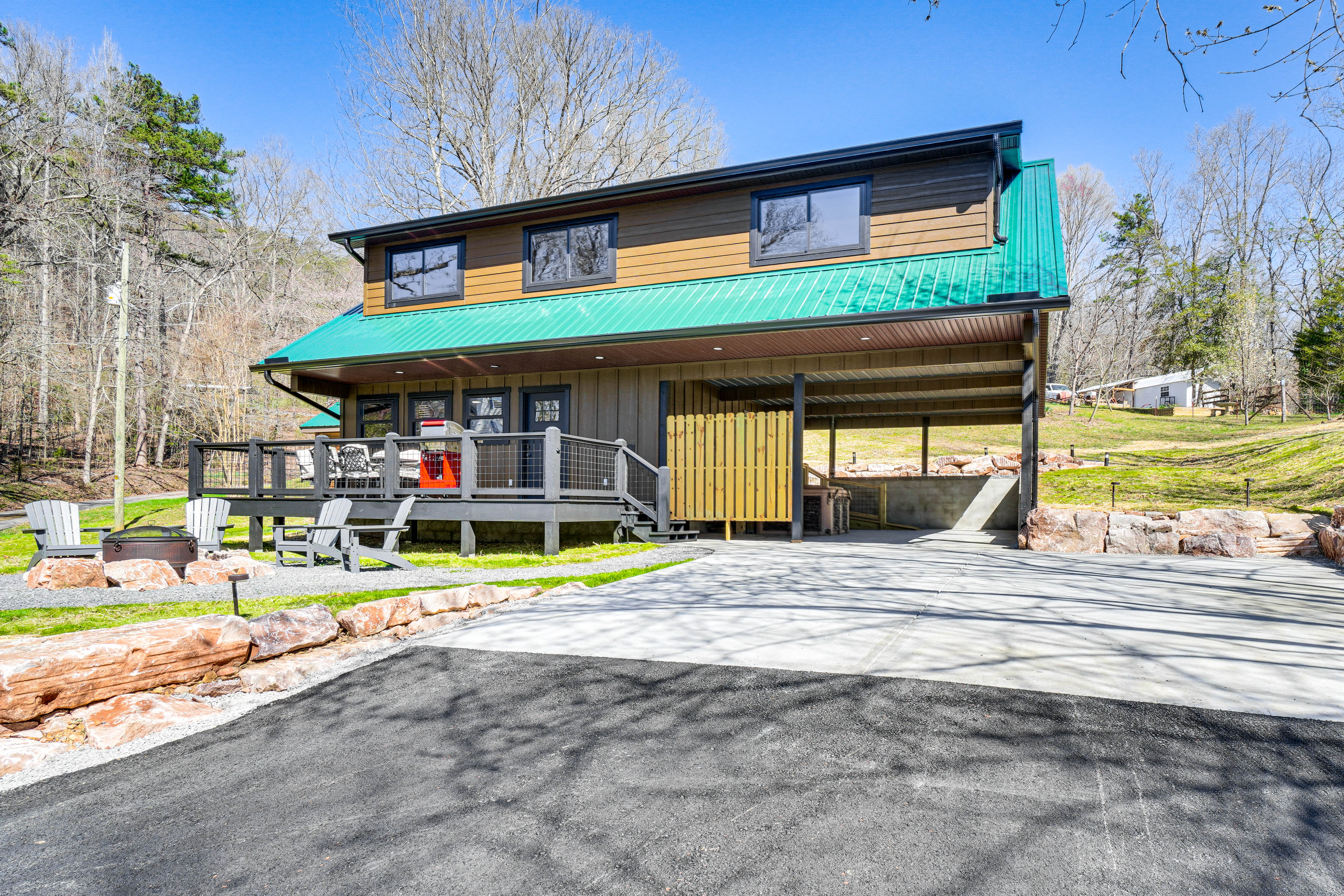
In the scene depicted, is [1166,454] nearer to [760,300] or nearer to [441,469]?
[760,300]

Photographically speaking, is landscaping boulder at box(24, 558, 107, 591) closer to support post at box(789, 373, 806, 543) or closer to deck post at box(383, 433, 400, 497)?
deck post at box(383, 433, 400, 497)

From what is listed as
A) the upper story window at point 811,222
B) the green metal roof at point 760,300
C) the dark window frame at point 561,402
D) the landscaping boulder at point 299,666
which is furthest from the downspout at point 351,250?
the landscaping boulder at point 299,666

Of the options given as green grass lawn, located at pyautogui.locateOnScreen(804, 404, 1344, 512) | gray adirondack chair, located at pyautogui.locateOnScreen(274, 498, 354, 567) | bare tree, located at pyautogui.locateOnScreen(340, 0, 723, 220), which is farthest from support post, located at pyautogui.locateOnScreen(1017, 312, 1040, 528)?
bare tree, located at pyautogui.locateOnScreen(340, 0, 723, 220)

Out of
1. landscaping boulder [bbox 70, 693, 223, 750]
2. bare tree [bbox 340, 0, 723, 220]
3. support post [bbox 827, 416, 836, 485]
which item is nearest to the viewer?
landscaping boulder [bbox 70, 693, 223, 750]

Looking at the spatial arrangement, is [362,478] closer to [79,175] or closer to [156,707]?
[156,707]

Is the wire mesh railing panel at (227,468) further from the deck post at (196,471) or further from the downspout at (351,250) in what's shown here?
the downspout at (351,250)

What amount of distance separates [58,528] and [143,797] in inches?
293

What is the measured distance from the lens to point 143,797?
2723 mm

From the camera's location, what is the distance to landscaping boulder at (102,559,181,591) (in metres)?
7.12

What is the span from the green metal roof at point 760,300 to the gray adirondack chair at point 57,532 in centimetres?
450

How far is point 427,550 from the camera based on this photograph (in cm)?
1155

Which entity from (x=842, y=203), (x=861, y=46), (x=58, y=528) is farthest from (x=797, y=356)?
(x=58, y=528)

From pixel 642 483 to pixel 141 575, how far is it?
6696 mm

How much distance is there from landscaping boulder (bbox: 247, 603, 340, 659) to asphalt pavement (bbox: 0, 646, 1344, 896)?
0.92 metres
